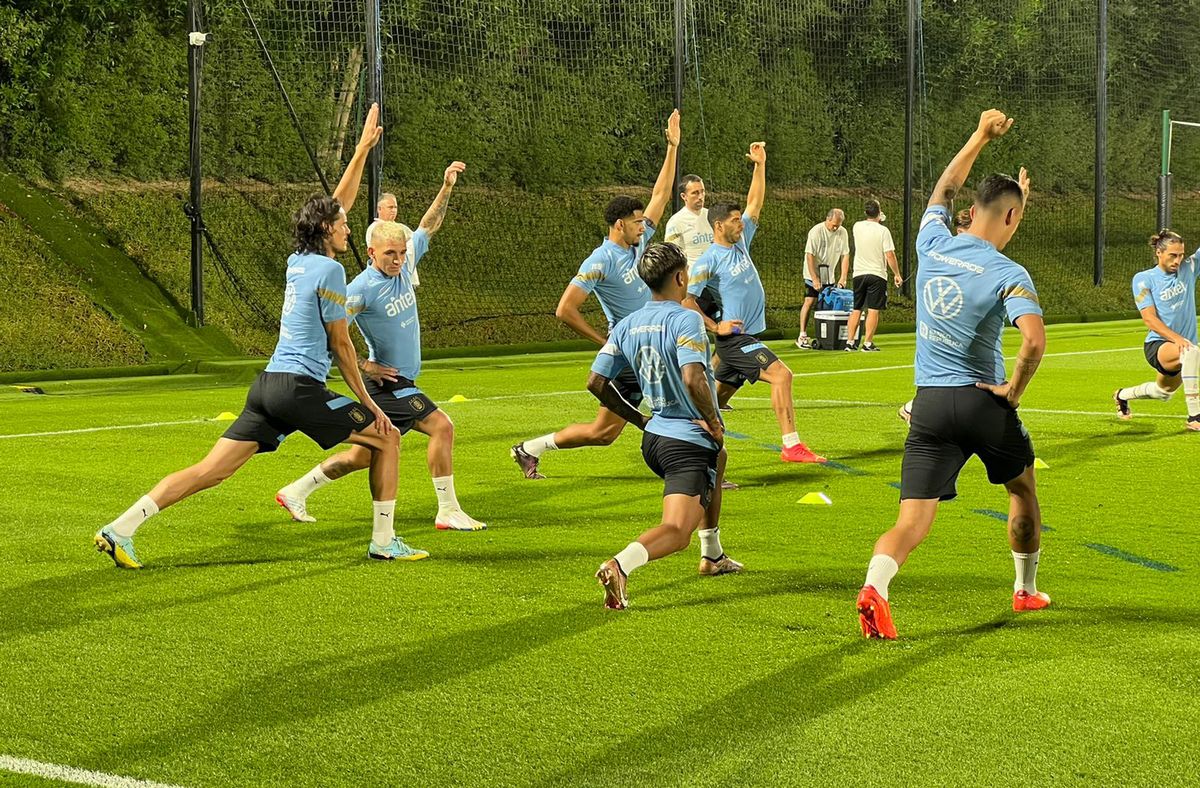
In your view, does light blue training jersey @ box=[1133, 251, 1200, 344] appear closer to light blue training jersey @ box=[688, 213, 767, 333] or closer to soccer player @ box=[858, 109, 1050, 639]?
light blue training jersey @ box=[688, 213, 767, 333]

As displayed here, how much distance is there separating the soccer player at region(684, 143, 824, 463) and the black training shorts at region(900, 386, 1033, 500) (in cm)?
522

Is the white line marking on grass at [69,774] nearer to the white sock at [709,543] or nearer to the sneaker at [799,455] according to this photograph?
the white sock at [709,543]

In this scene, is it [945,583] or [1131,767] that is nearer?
[1131,767]

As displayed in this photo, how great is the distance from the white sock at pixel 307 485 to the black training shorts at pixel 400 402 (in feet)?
1.81

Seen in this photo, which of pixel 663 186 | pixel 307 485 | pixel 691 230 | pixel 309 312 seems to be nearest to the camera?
pixel 309 312

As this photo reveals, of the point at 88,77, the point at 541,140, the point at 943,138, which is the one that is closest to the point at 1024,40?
the point at 943,138

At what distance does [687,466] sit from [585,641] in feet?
3.16

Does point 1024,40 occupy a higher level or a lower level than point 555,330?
higher

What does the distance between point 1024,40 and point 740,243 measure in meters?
29.7

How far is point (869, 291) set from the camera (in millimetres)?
22547

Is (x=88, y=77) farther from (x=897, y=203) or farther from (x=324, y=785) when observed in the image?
(x=324, y=785)

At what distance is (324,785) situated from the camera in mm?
4375

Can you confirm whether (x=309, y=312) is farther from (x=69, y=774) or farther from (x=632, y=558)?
(x=69, y=774)

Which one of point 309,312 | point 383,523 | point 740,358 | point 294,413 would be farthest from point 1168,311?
point 294,413
